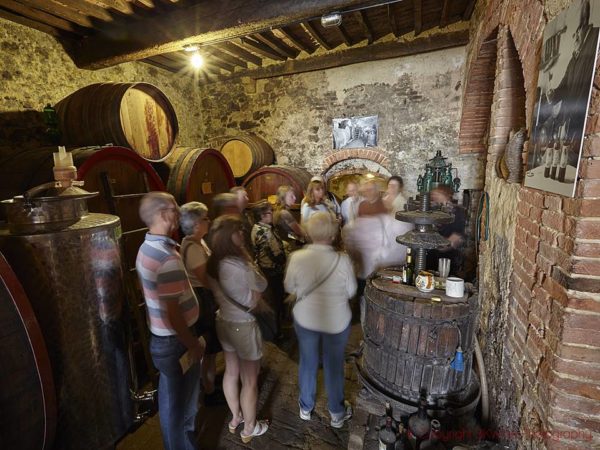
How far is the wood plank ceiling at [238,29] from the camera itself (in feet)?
10.2

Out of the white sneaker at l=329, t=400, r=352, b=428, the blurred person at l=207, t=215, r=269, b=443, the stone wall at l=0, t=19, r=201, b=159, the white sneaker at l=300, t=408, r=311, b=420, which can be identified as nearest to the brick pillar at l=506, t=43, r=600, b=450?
the white sneaker at l=329, t=400, r=352, b=428

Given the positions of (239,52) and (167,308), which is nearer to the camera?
(167,308)

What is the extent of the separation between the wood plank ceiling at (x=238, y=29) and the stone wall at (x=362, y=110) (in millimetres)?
287

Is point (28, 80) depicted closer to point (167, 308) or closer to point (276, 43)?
point (276, 43)

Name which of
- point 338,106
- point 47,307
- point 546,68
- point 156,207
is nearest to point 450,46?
point 338,106

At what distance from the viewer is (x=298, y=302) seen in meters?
2.33

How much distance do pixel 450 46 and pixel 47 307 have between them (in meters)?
6.31

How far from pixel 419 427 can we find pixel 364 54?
5.74 metres

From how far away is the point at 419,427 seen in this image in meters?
2.16

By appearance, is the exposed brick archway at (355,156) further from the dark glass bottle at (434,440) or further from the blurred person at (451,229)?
the dark glass bottle at (434,440)

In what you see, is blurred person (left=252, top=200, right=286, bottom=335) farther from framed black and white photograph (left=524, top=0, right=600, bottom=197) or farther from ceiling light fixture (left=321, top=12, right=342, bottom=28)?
framed black and white photograph (left=524, top=0, right=600, bottom=197)

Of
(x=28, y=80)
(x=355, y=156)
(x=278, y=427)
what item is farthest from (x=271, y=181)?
(x=278, y=427)

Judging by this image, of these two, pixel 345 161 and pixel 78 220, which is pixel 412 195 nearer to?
pixel 345 161

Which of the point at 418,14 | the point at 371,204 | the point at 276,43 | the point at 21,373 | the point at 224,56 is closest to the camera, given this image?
the point at 21,373
